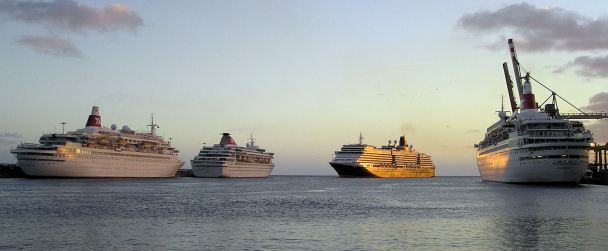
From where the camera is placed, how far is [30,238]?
108 ft

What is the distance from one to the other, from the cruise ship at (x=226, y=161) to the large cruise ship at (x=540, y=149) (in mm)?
79252

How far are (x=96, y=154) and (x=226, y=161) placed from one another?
42.9m

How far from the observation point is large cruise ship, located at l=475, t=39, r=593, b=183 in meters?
85.9

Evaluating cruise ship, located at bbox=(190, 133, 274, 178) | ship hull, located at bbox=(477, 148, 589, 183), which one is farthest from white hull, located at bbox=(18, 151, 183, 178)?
ship hull, located at bbox=(477, 148, 589, 183)

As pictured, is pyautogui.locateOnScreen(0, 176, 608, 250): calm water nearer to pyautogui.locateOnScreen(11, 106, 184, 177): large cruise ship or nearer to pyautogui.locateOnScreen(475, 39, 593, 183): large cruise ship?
pyautogui.locateOnScreen(475, 39, 593, 183): large cruise ship

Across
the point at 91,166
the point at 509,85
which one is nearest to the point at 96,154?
the point at 91,166

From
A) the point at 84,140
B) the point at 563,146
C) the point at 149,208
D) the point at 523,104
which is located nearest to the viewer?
the point at 149,208

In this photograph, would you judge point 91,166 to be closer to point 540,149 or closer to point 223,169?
point 223,169

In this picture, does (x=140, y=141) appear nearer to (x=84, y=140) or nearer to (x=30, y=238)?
(x=84, y=140)

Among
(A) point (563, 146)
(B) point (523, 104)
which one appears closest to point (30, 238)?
(A) point (563, 146)

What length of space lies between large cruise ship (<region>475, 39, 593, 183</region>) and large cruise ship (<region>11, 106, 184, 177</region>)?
79.8 m

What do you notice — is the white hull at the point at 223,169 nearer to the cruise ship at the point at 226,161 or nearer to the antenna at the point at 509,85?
the cruise ship at the point at 226,161

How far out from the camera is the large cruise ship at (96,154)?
121m

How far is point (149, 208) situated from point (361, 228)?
22699mm
